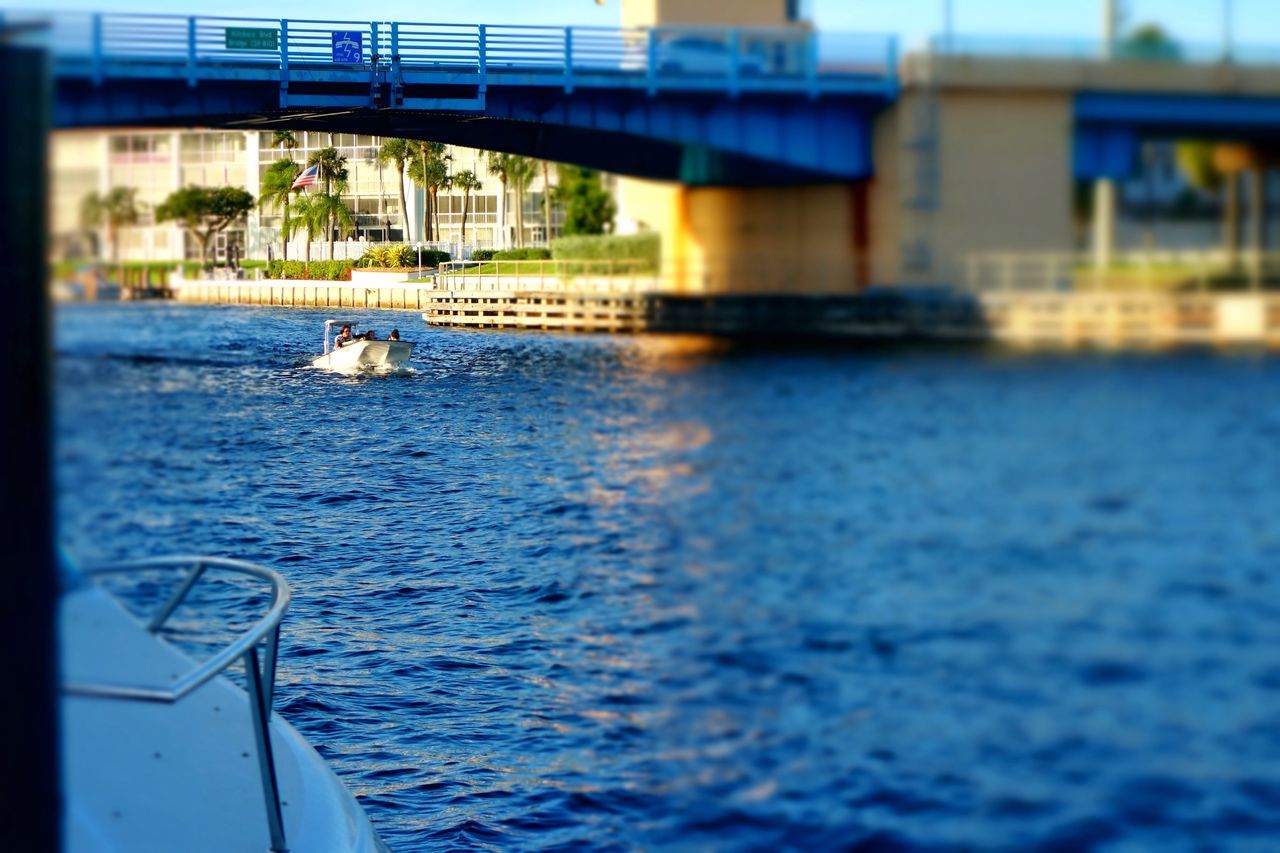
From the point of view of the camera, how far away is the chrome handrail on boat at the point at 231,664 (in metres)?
1.15

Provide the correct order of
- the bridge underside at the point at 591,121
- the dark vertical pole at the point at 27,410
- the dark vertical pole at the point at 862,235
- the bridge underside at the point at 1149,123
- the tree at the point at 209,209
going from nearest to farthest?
the dark vertical pole at the point at 27,410 → the bridge underside at the point at 1149,123 → the dark vertical pole at the point at 862,235 → the bridge underside at the point at 591,121 → the tree at the point at 209,209

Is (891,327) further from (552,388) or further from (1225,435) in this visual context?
(552,388)

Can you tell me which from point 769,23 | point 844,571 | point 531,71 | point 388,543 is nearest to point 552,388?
point 531,71

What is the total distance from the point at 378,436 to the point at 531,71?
2.19 meters

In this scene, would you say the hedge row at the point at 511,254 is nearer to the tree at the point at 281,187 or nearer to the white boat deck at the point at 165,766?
the tree at the point at 281,187

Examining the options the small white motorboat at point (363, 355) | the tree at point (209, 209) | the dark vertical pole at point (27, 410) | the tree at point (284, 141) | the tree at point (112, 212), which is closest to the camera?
the dark vertical pole at point (27, 410)

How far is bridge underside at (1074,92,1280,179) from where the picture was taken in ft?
3.90

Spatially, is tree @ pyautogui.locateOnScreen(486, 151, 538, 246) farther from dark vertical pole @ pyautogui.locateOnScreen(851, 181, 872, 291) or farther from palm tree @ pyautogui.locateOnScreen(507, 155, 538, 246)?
dark vertical pole @ pyautogui.locateOnScreen(851, 181, 872, 291)

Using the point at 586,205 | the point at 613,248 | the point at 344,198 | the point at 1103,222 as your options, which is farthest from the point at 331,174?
the point at 1103,222

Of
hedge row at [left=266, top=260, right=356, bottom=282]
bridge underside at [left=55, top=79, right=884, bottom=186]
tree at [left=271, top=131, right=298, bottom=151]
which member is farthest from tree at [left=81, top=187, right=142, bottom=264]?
tree at [left=271, top=131, right=298, bottom=151]

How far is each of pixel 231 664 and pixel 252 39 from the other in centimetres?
268

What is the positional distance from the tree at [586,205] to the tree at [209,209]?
83 cm

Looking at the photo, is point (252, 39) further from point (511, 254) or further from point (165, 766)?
point (165, 766)

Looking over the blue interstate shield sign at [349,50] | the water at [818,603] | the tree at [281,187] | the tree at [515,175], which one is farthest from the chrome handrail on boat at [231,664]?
the blue interstate shield sign at [349,50]
